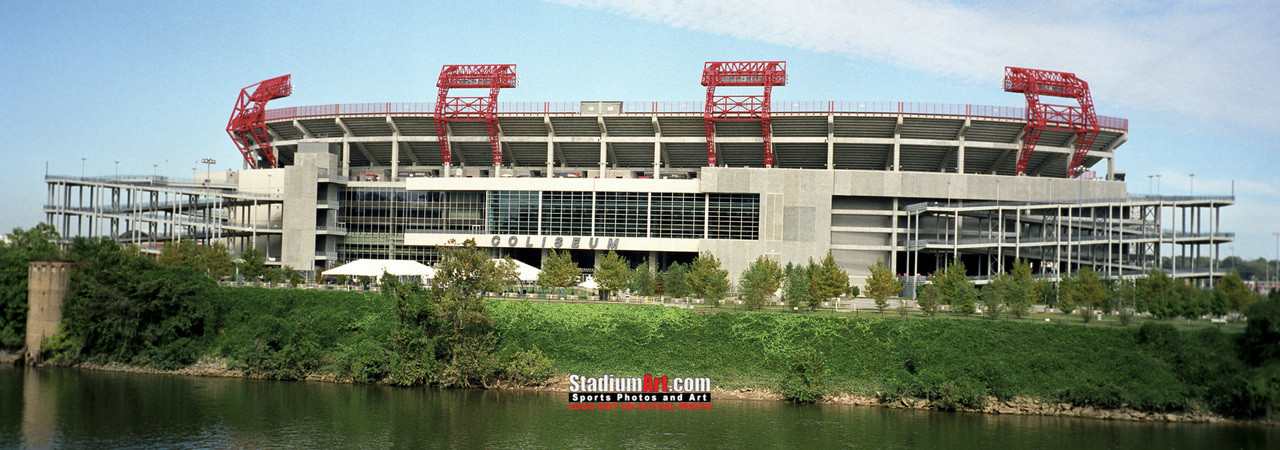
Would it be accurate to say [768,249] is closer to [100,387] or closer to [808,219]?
[808,219]

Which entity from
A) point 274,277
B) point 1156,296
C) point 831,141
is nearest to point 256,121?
point 274,277

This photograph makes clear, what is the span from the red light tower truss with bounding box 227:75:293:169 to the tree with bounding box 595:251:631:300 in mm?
49159

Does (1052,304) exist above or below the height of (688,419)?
above

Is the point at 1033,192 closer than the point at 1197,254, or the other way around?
the point at 1197,254

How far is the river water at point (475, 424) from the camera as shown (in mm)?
A: 38906

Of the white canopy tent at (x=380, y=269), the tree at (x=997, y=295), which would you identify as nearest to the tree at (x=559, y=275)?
the white canopy tent at (x=380, y=269)

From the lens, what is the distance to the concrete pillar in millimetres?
57375

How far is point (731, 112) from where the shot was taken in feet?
287

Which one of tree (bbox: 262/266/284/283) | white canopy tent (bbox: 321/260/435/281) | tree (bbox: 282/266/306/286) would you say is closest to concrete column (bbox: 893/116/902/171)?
white canopy tent (bbox: 321/260/435/281)

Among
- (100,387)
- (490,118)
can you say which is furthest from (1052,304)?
(100,387)

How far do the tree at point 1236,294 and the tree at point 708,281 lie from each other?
30.8 meters

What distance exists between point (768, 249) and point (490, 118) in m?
31.1

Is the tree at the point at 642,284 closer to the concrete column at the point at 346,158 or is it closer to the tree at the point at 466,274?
the tree at the point at 466,274

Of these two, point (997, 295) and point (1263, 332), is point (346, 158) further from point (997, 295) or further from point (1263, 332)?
point (1263, 332)
